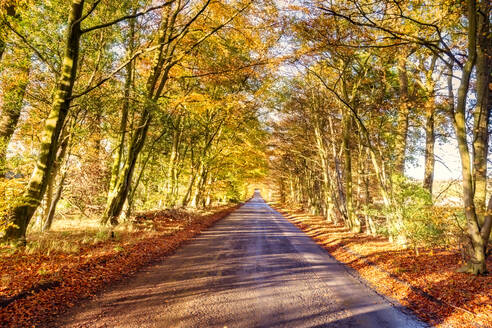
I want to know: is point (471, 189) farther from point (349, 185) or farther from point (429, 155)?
point (349, 185)

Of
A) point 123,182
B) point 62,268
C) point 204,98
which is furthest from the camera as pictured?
point 204,98

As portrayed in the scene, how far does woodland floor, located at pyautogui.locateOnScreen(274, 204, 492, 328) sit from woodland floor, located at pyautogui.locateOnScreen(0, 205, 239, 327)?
6.38 m

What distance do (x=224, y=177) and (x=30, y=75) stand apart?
24.4 m

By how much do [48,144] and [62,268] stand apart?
3358 millimetres

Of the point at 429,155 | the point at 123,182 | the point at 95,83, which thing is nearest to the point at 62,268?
the point at 123,182

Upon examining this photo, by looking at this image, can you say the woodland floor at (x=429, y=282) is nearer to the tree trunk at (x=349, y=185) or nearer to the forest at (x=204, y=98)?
the forest at (x=204, y=98)

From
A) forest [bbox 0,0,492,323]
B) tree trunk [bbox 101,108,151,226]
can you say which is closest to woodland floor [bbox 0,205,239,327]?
forest [bbox 0,0,492,323]

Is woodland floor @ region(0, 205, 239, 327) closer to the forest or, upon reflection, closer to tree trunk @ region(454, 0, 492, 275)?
the forest

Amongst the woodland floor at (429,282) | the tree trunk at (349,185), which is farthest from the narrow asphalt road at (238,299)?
the tree trunk at (349,185)

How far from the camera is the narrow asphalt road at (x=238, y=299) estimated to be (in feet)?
14.3

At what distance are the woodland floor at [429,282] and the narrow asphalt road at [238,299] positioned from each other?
58cm

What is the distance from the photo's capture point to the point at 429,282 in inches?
252

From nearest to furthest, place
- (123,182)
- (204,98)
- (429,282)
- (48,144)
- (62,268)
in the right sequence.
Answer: (62,268) < (429,282) < (48,144) < (123,182) < (204,98)

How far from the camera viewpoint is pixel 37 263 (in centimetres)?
601
